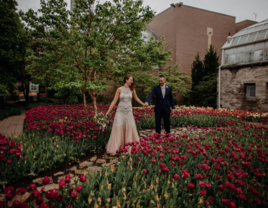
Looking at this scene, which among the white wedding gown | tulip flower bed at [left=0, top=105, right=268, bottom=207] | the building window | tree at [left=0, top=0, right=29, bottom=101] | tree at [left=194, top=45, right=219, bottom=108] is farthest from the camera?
tree at [left=194, top=45, right=219, bottom=108]

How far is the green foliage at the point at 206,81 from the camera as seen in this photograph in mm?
16038

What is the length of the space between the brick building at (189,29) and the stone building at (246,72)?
21.3 ft

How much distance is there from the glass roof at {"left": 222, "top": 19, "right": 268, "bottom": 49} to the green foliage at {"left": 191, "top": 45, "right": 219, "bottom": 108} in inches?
122

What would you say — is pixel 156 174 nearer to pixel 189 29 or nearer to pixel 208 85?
pixel 208 85

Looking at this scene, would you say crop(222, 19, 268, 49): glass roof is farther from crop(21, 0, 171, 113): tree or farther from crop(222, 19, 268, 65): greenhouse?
crop(21, 0, 171, 113): tree

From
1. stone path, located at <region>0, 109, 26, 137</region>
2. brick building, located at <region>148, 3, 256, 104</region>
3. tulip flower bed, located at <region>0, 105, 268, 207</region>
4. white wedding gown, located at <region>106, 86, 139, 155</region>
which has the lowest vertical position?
stone path, located at <region>0, 109, 26, 137</region>

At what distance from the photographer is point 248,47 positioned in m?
13.5

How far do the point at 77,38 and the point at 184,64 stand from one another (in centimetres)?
1848

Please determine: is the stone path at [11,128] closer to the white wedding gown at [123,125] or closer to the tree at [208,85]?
the white wedding gown at [123,125]

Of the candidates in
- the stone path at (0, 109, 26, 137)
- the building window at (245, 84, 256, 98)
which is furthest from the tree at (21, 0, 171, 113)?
the building window at (245, 84, 256, 98)

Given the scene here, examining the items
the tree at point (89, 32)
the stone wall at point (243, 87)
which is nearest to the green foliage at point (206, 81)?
the stone wall at point (243, 87)

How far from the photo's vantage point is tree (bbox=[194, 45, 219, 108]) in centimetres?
1591

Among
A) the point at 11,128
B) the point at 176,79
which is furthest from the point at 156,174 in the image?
the point at 176,79

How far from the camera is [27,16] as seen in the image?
223 inches
